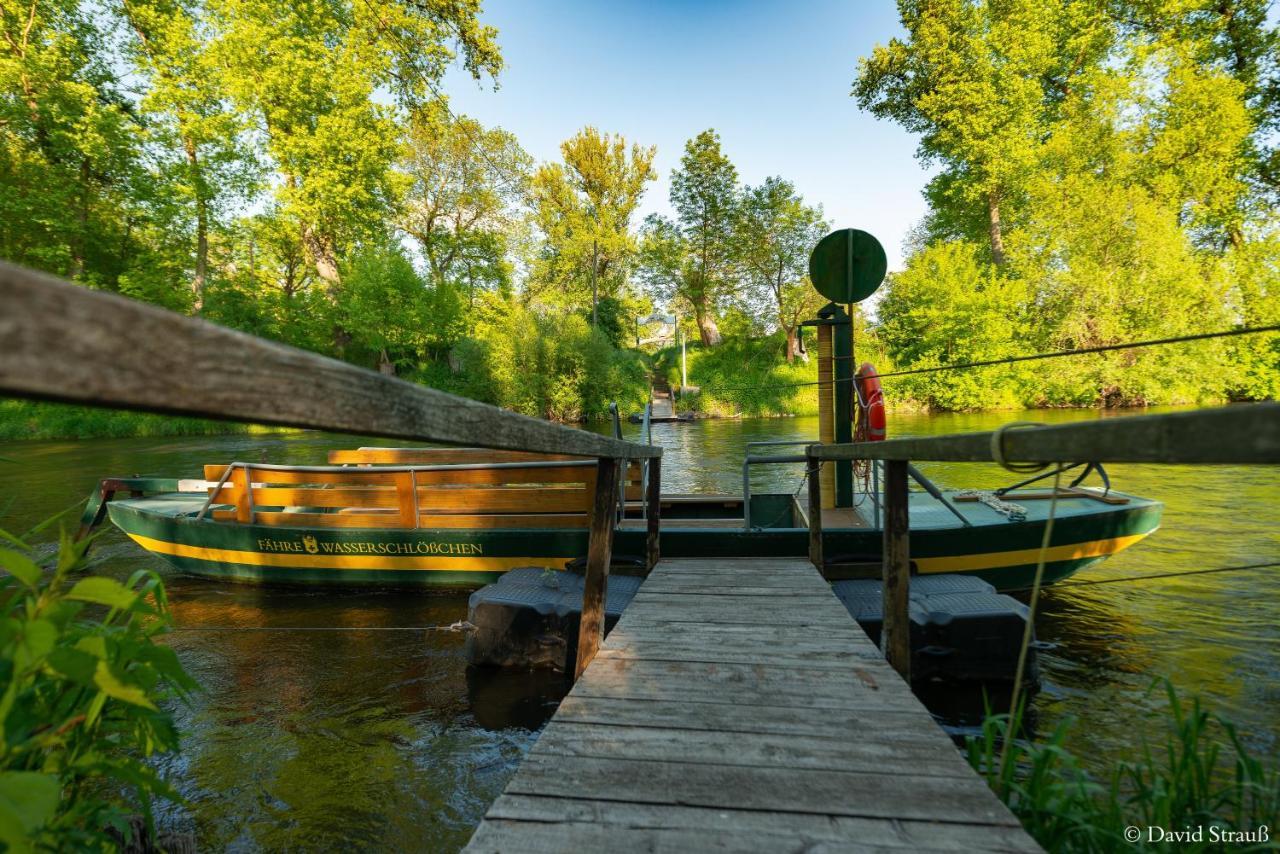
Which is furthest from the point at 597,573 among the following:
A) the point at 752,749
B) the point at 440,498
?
the point at 440,498

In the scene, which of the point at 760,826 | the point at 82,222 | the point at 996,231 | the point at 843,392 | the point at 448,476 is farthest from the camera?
the point at 996,231

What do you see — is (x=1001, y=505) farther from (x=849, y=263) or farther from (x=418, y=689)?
(x=418, y=689)

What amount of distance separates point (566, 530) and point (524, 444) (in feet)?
12.7

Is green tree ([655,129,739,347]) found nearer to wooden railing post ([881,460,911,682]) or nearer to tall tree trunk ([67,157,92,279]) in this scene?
tall tree trunk ([67,157,92,279])

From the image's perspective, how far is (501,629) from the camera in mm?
4242

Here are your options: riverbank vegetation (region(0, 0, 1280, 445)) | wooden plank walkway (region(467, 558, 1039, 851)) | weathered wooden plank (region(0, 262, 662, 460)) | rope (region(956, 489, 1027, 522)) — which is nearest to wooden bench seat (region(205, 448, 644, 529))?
wooden plank walkway (region(467, 558, 1039, 851))

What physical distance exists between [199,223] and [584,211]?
67.3 feet

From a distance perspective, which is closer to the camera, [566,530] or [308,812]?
[308,812]

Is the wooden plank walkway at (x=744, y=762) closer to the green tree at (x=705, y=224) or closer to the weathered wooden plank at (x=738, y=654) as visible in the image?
the weathered wooden plank at (x=738, y=654)

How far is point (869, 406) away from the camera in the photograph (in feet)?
18.1

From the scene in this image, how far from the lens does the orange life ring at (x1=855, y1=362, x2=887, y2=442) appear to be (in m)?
5.40

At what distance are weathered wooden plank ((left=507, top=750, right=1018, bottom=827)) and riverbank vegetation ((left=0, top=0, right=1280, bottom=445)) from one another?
17418 mm

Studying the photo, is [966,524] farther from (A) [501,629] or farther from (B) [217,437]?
(B) [217,437]

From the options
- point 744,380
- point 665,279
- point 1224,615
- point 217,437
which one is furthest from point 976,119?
point 217,437
